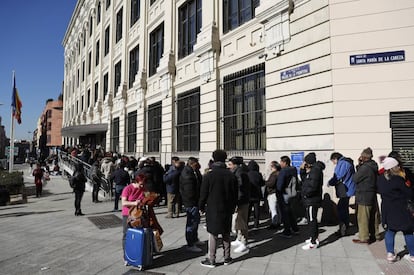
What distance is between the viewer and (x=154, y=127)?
18.2 m

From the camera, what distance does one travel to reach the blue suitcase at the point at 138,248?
200 inches

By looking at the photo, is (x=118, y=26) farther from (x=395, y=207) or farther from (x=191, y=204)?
(x=395, y=207)

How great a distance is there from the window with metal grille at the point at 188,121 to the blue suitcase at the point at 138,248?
340 inches

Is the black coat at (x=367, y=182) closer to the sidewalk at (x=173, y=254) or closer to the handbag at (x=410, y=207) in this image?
the sidewalk at (x=173, y=254)

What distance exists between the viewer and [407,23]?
7.40m

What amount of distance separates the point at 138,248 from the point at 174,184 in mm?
4045

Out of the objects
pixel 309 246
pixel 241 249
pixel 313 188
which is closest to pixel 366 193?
pixel 313 188

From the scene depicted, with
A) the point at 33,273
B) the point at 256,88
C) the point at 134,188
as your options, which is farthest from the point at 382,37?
the point at 33,273

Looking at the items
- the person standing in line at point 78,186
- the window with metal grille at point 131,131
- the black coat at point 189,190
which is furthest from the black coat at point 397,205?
the window with metal grille at point 131,131

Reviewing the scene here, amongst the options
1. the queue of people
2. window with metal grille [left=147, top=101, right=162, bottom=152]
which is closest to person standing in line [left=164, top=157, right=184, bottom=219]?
the queue of people

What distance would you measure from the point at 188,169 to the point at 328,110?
3.78 meters

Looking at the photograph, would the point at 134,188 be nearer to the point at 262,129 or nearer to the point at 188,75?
the point at 262,129

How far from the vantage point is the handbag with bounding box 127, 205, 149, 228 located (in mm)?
5254

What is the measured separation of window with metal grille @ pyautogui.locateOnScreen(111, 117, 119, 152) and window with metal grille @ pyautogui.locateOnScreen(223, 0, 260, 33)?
48.5 feet
